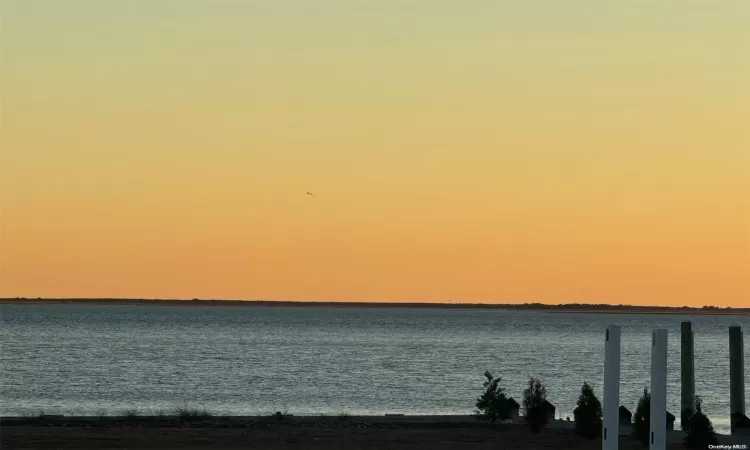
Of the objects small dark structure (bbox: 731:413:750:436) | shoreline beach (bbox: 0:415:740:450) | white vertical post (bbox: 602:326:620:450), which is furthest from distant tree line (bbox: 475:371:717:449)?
white vertical post (bbox: 602:326:620:450)

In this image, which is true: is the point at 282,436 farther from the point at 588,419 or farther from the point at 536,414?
the point at 588,419

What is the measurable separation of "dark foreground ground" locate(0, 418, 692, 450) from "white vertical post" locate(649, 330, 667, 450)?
8.04m

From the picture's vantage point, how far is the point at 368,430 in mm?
30656

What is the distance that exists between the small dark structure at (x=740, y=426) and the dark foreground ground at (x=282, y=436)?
360cm

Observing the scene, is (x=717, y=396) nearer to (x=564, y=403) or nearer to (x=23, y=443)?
(x=564, y=403)

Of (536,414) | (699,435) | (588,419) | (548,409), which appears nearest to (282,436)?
(536,414)

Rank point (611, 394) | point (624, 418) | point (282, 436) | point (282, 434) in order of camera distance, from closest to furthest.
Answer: point (611, 394)
point (282, 436)
point (282, 434)
point (624, 418)

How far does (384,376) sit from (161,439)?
160 ft

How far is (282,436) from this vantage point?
29.1 metres

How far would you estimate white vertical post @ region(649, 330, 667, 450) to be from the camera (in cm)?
1956

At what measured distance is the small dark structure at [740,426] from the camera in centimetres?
3136

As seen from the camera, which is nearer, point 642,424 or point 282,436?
point 642,424

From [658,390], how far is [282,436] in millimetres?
11446

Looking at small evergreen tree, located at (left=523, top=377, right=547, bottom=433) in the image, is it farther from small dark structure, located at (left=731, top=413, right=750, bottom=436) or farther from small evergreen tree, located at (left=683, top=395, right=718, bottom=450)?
small dark structure, located at (left=731, top=413, right=750, bottom=436)
